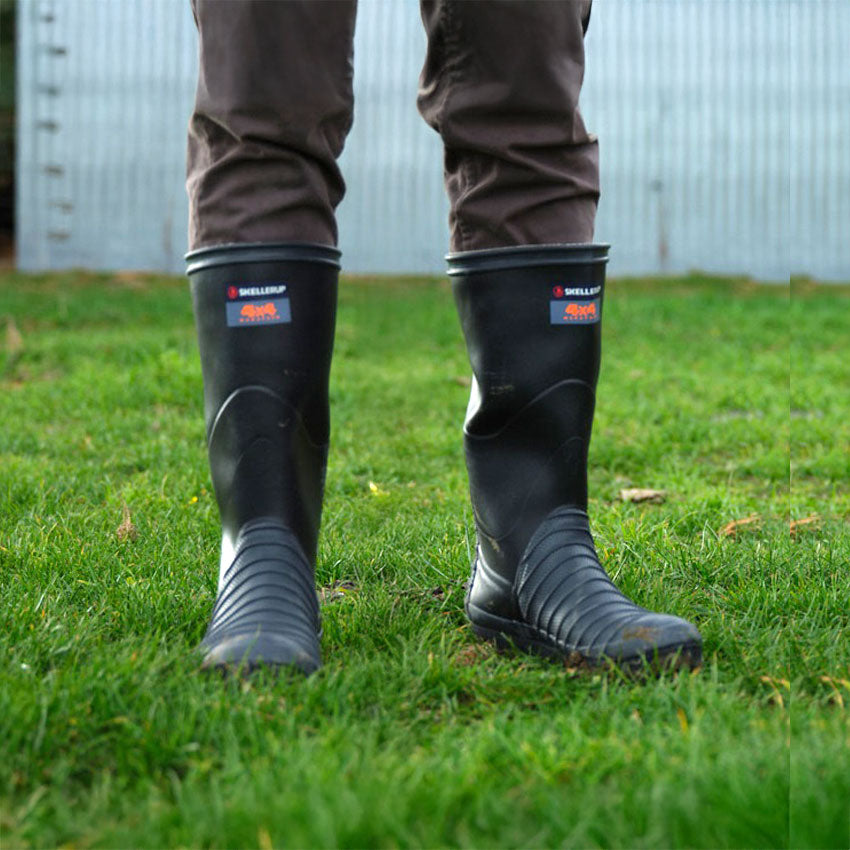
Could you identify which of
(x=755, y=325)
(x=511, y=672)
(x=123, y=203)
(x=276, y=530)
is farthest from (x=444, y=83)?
(x=123, y=203)

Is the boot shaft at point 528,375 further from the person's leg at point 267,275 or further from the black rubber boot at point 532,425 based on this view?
the person's leg at point 267,275

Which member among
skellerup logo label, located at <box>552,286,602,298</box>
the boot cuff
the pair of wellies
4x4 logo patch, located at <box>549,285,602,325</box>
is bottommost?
the pair of wellies

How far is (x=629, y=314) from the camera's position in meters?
6.60

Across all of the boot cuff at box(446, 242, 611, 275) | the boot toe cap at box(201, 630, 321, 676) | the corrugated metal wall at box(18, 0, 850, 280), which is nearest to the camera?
the boot toe cap at box(201, 630, 321, 676)

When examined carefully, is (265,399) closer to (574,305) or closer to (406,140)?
(574,305)

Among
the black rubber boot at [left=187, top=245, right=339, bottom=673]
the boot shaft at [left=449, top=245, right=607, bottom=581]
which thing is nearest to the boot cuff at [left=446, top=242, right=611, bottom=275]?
the boot shaft at [left=449, top=245, right=607, bottom=581]

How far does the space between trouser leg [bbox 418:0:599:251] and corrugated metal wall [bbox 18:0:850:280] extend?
799 cm

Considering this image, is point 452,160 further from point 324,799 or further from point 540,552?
point 324,799

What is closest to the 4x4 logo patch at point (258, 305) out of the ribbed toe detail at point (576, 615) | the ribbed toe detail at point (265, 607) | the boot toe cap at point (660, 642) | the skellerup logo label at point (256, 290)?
the skellerup logo label at point (256, 290)

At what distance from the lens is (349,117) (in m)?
1.50

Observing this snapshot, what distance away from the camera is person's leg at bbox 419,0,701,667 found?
4.81 ft

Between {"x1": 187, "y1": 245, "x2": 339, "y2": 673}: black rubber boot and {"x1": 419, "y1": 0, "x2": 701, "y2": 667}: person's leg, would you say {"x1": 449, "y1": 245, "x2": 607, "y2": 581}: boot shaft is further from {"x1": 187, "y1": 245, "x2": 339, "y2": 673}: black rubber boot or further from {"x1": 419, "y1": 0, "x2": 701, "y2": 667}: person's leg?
{"x1": 187, "y1": 245, "x2": 339, "y2": 673}: black rubber boot

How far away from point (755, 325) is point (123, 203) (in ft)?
19.6

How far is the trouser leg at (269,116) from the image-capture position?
1.39 meters
